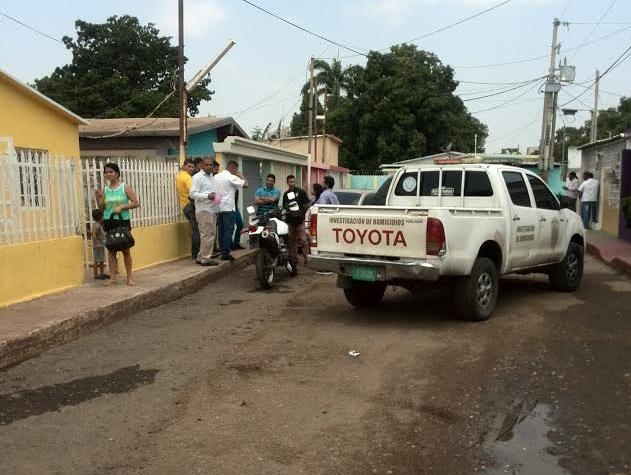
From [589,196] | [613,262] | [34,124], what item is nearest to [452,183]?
[613,262]

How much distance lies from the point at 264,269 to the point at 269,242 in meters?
0.42

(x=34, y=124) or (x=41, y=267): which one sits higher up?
(x=34, y=124)

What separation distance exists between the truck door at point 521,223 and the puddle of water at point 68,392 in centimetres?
443

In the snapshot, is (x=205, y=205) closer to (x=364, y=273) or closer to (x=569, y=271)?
(x=364, y=273)

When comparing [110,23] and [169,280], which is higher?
[110,23]

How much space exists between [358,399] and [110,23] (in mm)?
38901

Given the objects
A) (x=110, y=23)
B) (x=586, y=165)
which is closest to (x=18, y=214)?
(x=586, y=165)

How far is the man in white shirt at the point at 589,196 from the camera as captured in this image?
18031 millimetres

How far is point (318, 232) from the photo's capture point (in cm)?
696

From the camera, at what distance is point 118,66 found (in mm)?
37406

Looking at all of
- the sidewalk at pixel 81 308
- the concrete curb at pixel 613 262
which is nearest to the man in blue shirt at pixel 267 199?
the sidewalk at pixel 81 308

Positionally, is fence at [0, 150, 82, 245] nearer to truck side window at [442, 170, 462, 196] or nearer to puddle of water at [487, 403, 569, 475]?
truck side window at [442, 170, 462, 196]

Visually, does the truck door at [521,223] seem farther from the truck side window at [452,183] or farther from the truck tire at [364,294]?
the truck tire at [364,294]

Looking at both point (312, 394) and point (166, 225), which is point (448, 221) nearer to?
point (312, 394)
